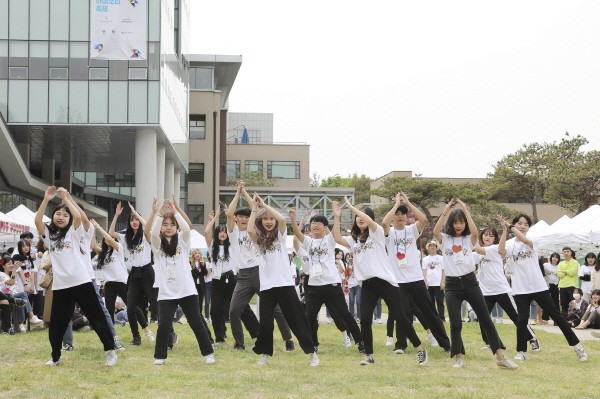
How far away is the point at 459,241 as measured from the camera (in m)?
10.5

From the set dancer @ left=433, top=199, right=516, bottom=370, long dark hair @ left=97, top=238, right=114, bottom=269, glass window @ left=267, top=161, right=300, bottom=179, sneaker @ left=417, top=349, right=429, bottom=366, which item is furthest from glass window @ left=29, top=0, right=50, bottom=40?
glass window @ left=267, top=161, right=300, bottom=179

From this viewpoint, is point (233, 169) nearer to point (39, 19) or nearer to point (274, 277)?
point (39, 19)

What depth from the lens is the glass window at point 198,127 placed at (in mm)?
65375

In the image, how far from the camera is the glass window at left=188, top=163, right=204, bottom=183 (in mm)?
65688

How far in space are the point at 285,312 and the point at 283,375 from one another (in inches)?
45.1

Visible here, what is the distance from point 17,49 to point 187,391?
33.6 m

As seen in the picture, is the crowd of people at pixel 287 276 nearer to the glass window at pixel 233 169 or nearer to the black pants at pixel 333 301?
the black pants at pixel 333 301

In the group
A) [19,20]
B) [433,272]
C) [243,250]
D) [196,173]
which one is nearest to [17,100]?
[19,20]

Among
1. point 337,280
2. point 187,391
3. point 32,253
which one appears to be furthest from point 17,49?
Answer: point 187,391

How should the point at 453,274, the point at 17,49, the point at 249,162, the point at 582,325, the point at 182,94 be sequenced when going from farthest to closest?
the point at 249,162, the point at 182,94, the point at 17,49, the point at 582,325, the point at 453,274

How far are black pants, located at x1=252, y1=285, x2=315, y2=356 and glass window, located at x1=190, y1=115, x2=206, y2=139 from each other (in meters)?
55.8

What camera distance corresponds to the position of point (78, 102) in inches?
1539

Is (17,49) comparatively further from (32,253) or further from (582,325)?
(582,325)

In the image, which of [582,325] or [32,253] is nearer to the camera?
[32,253]
